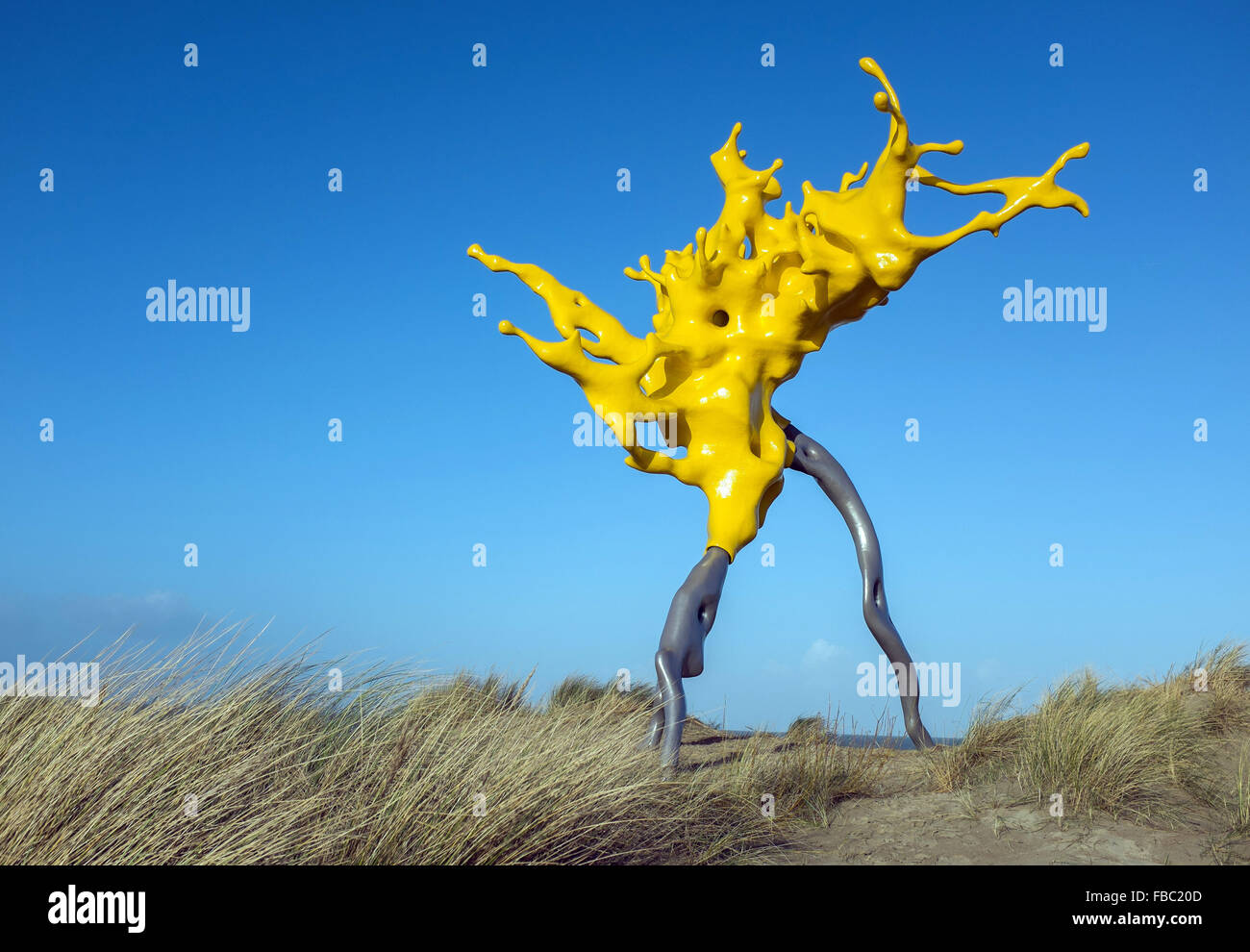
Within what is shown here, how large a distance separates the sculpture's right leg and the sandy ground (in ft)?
3.67

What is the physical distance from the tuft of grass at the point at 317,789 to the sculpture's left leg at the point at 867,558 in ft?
10.5

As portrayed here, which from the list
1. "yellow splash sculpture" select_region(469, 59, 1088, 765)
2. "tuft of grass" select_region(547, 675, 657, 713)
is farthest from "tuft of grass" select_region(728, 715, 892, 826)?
"tuft of grass" select_region(547, 675, 657, 713)

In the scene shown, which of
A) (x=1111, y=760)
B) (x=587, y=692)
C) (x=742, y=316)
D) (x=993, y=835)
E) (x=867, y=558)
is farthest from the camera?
(x=587, y=692)

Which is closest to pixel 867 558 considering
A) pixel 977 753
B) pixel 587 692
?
pixel 977 753

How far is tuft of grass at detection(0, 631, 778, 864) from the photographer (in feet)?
11.1

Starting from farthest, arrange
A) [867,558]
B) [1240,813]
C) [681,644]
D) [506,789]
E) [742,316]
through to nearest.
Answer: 1. [867,558]
2. [742,316]
3. [681,644]
4. [1240,813]
5. [506,789]

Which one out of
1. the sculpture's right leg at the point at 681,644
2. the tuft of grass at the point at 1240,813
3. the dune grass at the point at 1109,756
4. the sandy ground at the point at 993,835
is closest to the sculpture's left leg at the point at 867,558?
the dune grass at the point at 1109,756

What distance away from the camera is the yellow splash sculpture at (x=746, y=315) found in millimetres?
6949

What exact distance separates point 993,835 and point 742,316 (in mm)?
4212

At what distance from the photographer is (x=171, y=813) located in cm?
347

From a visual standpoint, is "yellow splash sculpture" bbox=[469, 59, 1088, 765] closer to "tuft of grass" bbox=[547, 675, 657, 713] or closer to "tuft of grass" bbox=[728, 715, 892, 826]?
"tuft of grass" bbox=[728, 715, 892, 826]

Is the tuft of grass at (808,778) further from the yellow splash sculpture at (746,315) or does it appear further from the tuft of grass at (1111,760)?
the yellow splash sculpture at (746,315)

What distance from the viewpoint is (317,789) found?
4.11 m

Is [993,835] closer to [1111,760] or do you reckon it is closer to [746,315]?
[1111,760]
